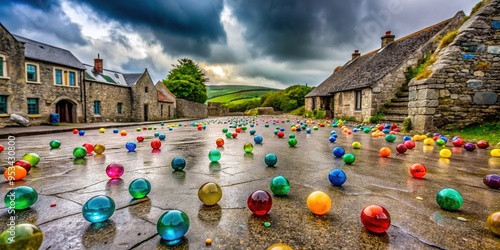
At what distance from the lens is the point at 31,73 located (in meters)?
18.9

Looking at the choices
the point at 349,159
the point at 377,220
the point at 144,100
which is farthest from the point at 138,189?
the point at 144,100

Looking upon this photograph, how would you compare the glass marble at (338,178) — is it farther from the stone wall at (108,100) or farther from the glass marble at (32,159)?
the stone wall at (108,100)

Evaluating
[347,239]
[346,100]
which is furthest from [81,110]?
[347,239]

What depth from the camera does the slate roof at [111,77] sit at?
25422 mm

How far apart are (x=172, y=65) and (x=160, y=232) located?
5808 centimetres

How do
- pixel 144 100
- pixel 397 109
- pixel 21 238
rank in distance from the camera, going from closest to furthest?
pixel 21 238 → pixel 397 109 → pixel 144 100

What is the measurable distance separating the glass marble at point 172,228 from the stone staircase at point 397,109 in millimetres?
13821

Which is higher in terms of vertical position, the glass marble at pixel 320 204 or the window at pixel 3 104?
the window at pixel 3 104

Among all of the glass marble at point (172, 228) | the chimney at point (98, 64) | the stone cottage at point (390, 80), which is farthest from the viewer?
the chimney at point (98, 64)

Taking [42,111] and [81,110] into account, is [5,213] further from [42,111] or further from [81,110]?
[81,110]

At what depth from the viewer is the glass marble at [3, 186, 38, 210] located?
6.72 ft

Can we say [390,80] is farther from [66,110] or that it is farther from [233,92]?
[233,92]

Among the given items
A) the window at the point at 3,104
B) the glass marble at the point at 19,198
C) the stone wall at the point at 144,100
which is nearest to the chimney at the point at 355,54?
the stone wall at the point at 144,100

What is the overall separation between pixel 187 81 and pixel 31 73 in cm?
2790
